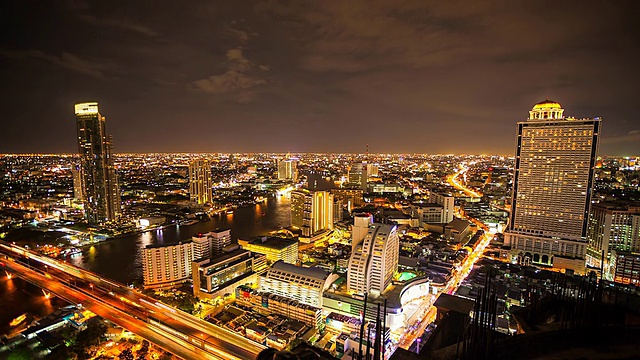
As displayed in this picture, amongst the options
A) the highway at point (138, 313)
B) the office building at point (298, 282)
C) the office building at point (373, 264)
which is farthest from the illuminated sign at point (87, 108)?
the office building at point (373, 264)

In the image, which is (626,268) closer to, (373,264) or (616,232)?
(616,232)

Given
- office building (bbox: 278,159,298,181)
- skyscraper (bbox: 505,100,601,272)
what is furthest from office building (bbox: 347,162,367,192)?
skyscraper (bbox: 505,100,601,272)

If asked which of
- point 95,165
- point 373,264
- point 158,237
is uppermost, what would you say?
point 95,165

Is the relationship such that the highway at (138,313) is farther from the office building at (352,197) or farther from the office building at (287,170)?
the office building at (287,170)

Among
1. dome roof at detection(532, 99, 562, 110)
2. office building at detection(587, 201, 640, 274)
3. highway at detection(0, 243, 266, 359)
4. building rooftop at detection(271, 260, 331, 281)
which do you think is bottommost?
A: highway at detection(0, 243, 266, 359)

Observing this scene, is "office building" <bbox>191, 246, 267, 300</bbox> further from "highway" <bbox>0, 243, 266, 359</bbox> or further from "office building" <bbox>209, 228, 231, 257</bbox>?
"office building" <bbox>209, 228, 231, 257</bbox>

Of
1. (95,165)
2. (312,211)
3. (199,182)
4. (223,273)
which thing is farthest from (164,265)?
(199,182)
